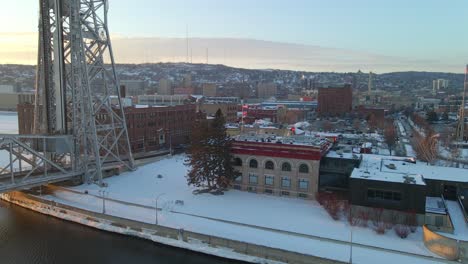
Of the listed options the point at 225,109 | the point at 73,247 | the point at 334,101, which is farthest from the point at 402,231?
the point at 334,101

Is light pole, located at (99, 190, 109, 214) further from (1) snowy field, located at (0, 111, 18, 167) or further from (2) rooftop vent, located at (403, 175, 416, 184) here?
(2) rooftop vent, located at (403, 175, 416, 184)

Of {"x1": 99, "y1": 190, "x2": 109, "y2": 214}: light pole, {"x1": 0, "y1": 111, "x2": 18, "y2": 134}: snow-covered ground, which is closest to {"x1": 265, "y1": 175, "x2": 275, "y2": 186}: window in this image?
{"x1": 99, "y1": 190, "x2": 109, "y2": 214}: light pole

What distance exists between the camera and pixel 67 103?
4019cm

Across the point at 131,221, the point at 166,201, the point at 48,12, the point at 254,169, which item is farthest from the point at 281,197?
the point at 48,12

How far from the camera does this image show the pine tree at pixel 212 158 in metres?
35.5

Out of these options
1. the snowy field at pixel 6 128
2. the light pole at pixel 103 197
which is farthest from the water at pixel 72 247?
the snowy field at pixel 6 128

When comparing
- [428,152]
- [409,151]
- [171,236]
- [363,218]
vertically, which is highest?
[428,152]

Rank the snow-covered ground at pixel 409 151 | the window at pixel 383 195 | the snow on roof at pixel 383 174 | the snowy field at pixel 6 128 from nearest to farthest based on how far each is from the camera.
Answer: the window at pixel 383 195, the snow on roof at pixel 383 174, the snowy field at pixel 6 128, the snow-covered ground at pixel 409 151

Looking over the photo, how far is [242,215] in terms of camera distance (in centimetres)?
3000

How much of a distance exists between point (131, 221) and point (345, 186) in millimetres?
18792

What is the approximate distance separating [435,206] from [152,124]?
4239 cm

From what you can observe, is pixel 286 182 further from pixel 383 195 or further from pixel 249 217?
pixel 383 195

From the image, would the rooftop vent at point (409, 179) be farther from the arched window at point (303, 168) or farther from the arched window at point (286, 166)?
the arched window at point (286, 166)

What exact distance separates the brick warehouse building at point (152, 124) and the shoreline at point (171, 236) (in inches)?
908
